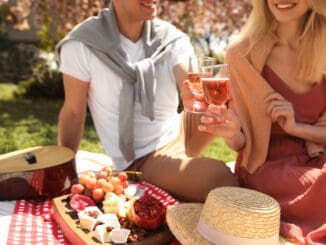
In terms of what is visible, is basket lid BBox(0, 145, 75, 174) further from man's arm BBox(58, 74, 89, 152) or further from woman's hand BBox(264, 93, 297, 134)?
woman's hand BBox(264, 93, 297, 134)

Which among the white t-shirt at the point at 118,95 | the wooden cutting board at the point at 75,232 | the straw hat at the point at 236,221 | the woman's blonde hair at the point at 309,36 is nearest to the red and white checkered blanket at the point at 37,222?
the wooden cutting board at the point at 75,232

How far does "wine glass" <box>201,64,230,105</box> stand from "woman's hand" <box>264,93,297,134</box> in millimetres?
481

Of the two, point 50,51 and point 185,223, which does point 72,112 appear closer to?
point 185,223

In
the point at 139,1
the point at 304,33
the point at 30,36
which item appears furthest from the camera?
the point at 30,36

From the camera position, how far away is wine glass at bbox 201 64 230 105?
7.66ft

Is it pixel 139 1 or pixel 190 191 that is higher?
pixel 139 1

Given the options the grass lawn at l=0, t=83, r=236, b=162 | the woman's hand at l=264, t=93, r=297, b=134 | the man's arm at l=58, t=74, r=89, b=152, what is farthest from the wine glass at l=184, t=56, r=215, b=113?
the grass lawn at l=0, t=83, r=236, b=162

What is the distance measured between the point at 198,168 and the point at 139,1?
3.84 ft

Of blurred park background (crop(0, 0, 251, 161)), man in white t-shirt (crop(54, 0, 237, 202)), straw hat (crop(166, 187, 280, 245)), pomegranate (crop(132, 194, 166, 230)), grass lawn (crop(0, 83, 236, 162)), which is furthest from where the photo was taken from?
blurred park background (crop(0, 0, 251, 161))

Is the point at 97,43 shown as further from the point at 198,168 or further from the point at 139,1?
the point at 198,168

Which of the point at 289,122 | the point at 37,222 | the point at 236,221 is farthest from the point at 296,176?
the point at 37,222

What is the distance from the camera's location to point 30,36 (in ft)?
44.9

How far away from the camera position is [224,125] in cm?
267

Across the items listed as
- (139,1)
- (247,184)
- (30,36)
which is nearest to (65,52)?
(139,1)
